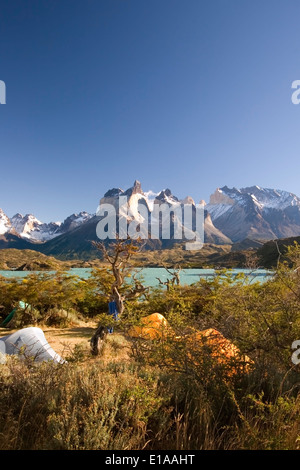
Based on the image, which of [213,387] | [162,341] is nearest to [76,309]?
[162,341]

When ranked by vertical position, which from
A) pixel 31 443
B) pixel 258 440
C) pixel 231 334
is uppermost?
pixel 231 334

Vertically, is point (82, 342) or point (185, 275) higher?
point (82, 342)

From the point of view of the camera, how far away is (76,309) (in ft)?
52.5

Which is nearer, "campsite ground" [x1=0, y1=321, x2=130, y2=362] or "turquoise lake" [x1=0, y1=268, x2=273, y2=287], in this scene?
"turquoise lake" [x1=0, y1=268, x2=273, y2=287]

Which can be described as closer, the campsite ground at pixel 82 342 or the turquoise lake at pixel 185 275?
the turquoise lake at pixel 185 275

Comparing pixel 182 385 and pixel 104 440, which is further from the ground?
pixel 104 440

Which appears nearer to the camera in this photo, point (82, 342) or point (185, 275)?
point (82, 342)

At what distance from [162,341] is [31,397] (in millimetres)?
2068

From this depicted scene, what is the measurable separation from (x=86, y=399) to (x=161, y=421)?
0.91 meters

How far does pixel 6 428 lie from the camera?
8.89 feet

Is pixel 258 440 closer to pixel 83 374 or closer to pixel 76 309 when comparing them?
pixel 83 374

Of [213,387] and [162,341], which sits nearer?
[213,387]
